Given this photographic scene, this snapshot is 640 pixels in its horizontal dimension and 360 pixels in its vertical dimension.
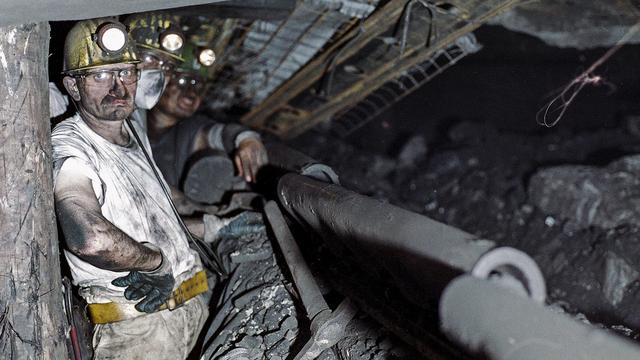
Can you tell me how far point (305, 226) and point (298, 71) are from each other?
3.02 metres

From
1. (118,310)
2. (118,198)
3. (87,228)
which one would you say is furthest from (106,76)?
(118,310)

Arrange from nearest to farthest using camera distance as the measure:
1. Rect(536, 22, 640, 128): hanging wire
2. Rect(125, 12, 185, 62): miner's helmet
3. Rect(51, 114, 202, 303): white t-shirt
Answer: Rect(51, 114, 202, 303): white t-shirt < Rect(125, 12, 185, 62): miner's helmet < Rect(536, 22, 640, 128): hanging wire

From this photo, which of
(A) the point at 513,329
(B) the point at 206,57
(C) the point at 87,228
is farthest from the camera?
(B) the point at 206,57

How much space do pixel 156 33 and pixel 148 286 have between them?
2.29m

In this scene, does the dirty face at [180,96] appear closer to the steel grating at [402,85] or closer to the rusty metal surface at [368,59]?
the rusty metal surface at [368,59]

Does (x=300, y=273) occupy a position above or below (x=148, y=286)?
below

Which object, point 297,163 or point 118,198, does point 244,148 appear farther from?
point 118,198

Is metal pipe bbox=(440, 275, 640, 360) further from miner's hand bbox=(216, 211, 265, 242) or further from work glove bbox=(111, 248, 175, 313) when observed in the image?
miner's hand bbox=(216, 211, 265, 242)

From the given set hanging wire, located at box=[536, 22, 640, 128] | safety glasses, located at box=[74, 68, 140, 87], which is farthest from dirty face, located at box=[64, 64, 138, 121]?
hanging wire, located at box=[536, 22, 640, 128]

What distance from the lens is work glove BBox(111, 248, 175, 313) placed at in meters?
3.08

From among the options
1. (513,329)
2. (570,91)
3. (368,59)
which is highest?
(513,329)

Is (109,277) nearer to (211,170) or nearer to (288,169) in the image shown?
(288,169)

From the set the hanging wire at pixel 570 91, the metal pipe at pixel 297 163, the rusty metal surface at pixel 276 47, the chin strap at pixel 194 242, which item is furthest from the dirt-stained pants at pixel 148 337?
the hanging wire at pixel 570 91

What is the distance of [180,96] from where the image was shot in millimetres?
5391
